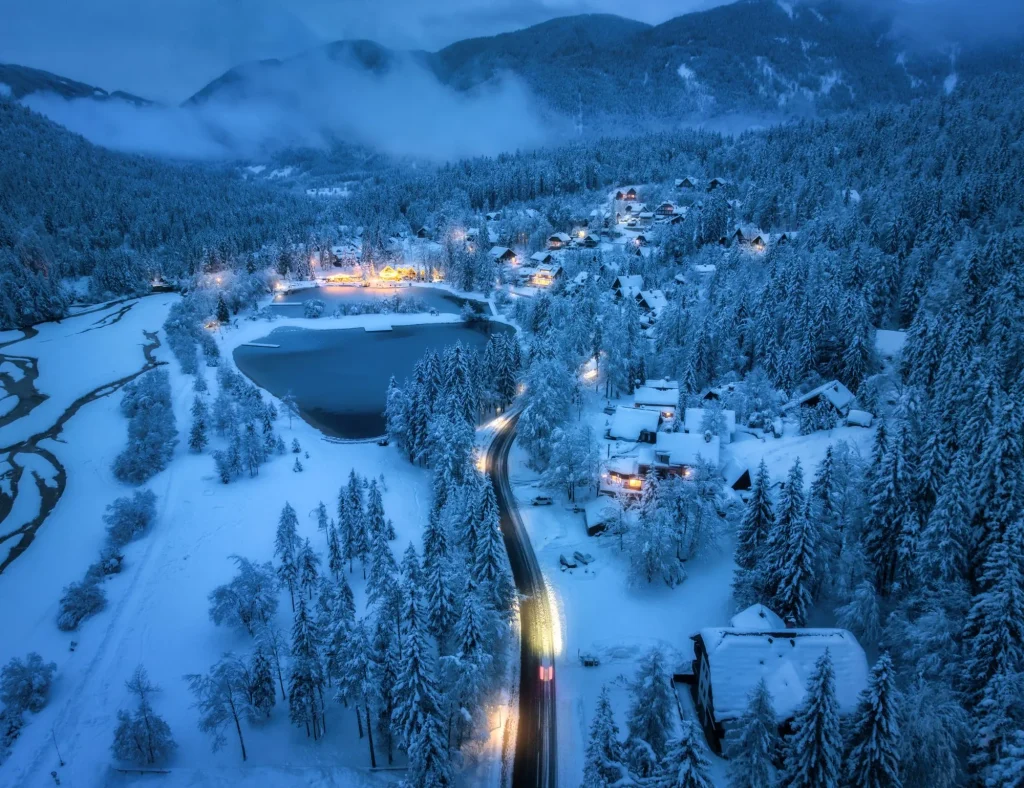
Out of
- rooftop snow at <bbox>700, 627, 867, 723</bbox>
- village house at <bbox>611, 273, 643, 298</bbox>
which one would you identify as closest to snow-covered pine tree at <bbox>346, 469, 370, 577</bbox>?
rooftop snow at <bbox>700, 627, 867, 723</bbox>

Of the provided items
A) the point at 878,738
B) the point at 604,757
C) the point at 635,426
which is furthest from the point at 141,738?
the point at 635,426

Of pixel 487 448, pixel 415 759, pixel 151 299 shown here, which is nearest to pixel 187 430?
pixel 487 448

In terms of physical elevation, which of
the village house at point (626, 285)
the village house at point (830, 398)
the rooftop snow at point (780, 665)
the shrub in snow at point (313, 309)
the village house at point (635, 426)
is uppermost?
the village house at point (626, 285)

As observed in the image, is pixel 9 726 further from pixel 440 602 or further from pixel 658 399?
pixel 658 399

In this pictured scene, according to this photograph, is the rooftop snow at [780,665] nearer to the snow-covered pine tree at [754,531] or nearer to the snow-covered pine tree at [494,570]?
the snow-covered pine tree at [754,531]

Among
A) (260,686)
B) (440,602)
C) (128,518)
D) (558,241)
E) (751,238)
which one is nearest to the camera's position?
(260,686)

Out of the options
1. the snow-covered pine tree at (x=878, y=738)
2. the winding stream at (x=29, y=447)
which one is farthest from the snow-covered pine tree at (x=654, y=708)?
the winding stream at (x=29, y=447)

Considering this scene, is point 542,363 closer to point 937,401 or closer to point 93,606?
point 937,401
